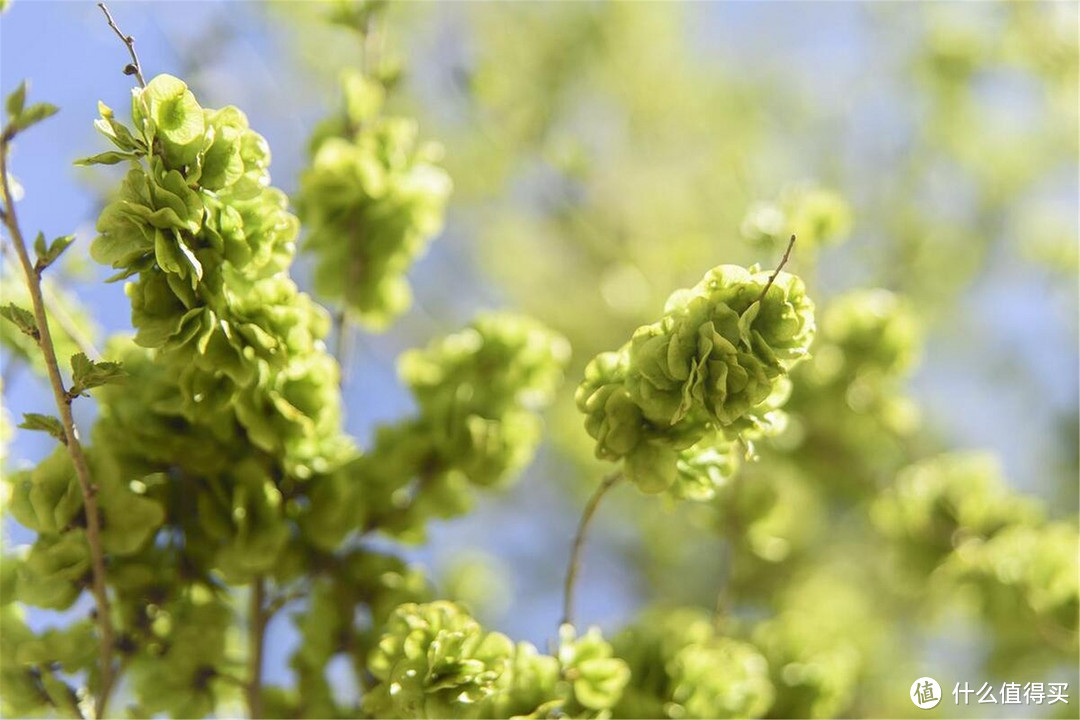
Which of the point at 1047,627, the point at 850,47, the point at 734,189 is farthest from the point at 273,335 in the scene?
the point at 850,47

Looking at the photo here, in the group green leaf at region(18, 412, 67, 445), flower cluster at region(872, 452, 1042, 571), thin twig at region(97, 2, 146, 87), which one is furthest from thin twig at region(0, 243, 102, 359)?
flower cluster at region(872, 452, 1042, 571)

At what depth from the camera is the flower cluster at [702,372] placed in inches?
20.2

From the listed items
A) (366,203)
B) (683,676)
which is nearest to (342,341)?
(366,203)

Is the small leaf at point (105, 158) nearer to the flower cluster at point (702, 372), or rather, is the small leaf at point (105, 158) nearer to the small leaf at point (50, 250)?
the small leaf at point (50, 250)

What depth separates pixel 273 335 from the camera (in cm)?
59

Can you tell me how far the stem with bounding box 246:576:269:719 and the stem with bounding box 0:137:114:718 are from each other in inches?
3.8

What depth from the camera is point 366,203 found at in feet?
2.51

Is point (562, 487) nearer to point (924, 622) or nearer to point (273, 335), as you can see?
point (924, 622)

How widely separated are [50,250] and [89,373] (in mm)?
69

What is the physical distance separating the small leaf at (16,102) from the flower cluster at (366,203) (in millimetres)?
262

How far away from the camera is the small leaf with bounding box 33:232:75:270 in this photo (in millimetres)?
509

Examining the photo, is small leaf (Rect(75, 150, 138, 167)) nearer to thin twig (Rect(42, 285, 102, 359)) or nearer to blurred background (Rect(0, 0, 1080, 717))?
thin twig (Rect(42, 285, 102, 359))

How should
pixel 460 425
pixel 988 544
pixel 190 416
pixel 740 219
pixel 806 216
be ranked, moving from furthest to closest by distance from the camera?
pixel 740 219 < pixel 988 544 < pixel 806 216 < pixel 460 425 < pixel 190 416

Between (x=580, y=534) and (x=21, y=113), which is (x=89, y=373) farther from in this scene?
(x=580, y=534)
